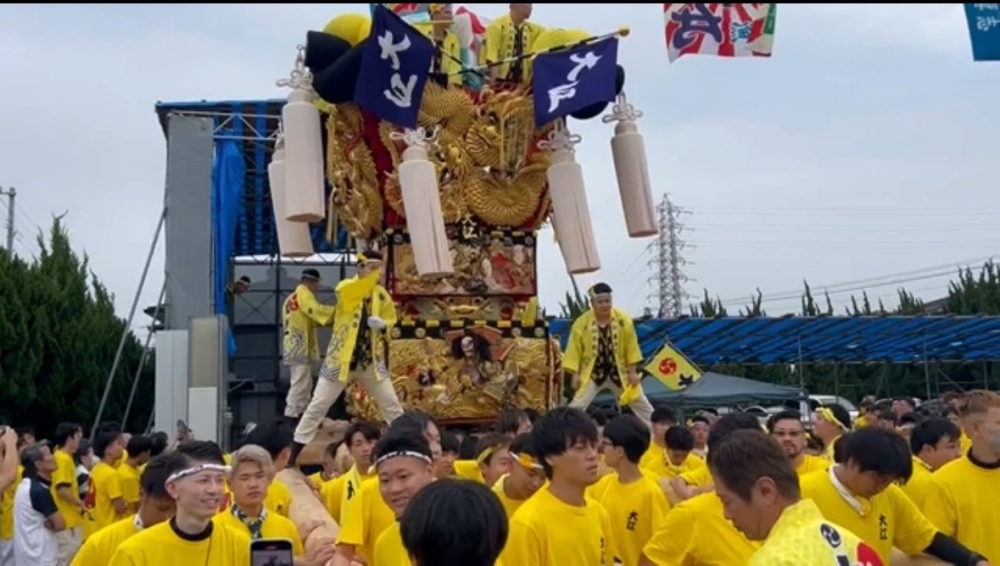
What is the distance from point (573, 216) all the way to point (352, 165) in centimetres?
242

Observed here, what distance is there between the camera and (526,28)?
1205 cm

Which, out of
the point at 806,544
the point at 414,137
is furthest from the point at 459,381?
the point at 806,544

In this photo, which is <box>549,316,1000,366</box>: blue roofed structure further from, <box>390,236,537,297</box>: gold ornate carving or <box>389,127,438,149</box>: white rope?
<box>389,127,438,149</box>: white rope

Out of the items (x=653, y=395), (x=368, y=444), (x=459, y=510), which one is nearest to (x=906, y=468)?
(x=459, y=510)

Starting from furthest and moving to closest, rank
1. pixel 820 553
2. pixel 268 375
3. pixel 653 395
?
1. pixel 268 375
2. pixel 653 395
3. pixel 820 553

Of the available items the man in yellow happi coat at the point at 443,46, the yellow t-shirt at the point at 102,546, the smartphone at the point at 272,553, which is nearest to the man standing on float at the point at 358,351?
the man in yellow happi coat at the point at 443,46

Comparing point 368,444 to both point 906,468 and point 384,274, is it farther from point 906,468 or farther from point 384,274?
point 384,274

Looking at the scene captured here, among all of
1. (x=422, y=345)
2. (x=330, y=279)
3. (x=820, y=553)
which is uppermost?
(x=330, y=279)

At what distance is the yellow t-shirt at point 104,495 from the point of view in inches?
359

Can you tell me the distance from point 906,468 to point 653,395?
15.1 metres

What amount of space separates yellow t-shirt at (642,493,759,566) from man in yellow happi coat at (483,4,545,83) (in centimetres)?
804

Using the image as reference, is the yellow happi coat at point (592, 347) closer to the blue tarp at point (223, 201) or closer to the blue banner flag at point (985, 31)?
the blue banner flag at point (985, 31)

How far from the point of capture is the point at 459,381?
11531mm

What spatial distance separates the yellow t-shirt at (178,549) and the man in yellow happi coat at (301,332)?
22.9ft
